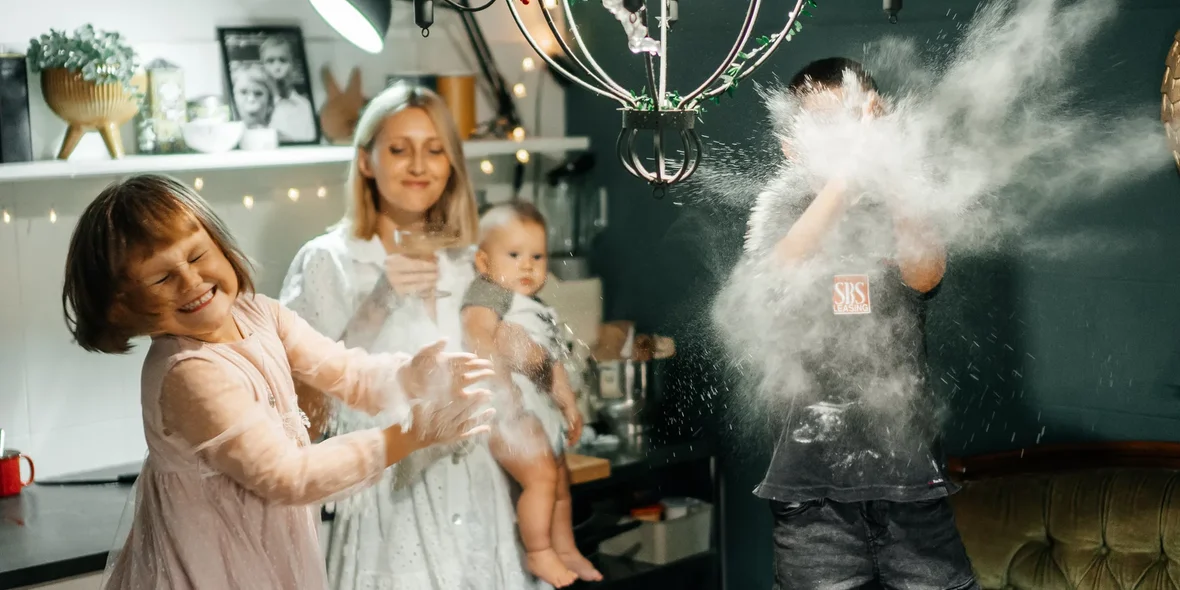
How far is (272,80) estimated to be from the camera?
2.05m

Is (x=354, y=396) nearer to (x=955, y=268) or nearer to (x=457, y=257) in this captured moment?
(x=457, y=257)

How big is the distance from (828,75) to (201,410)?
0.89 metres

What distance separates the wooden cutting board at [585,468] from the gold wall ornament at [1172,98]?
98 centimetres

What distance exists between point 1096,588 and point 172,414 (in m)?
1.20

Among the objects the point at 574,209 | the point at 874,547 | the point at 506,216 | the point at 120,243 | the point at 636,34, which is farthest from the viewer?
the point at 574,209

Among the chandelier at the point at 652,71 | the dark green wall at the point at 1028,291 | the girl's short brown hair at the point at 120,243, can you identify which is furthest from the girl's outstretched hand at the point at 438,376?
the dark green wall at the point at 1028,291

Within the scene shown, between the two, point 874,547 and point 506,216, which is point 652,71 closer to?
point 874,547

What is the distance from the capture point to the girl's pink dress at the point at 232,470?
1.22m

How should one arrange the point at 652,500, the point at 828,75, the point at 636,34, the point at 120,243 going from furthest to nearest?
the point at 652,500 → the point at 828,75 → the point at 120,243 → the point at 636,34

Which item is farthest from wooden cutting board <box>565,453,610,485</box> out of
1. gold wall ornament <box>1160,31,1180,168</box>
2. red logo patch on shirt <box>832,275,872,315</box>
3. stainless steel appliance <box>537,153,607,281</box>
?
gold wall ornament <box>1160,31,1180,168</box>

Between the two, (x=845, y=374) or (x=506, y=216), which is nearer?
(x=845, y=374)

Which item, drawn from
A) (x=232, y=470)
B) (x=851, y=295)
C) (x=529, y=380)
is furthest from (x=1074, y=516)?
(x=232, y=470)

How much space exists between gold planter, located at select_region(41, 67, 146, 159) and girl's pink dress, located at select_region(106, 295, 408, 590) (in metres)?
0.65

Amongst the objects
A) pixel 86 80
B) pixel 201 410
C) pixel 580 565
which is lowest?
pixel 580 565
